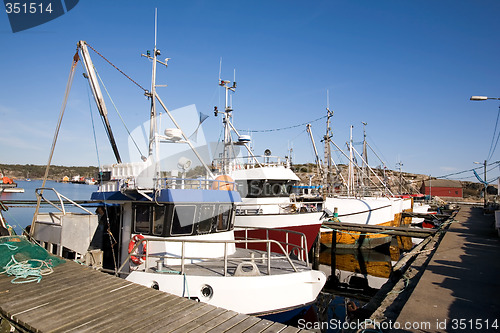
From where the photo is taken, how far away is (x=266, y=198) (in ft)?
62.5

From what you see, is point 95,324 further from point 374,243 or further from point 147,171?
point 374,243

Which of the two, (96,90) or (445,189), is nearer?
(96,90)

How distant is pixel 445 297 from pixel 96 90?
42.9 feet

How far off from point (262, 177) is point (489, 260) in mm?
11245

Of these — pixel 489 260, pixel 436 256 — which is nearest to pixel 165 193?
pixel 436 256

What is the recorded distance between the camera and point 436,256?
11.8 m

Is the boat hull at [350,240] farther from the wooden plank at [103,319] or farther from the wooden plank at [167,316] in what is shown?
the wooden plank at [103,319]

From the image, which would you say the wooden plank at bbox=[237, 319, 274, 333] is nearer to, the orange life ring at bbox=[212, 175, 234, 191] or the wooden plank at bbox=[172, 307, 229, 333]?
the wooden plank at bbox=[172, 307, 229, 333]

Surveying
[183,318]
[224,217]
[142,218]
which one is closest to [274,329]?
[183,318]

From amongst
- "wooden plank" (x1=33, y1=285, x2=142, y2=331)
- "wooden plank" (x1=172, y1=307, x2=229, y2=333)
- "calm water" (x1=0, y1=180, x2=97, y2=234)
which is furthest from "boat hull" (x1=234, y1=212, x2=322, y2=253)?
"wooden plank" (x1=172, y1=307, x2=229, y2=333)

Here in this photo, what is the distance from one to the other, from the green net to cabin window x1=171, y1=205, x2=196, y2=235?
307cm

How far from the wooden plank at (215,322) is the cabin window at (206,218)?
4.33 metres

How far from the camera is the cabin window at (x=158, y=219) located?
9.02 m

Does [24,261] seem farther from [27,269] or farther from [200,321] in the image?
[200,321]
